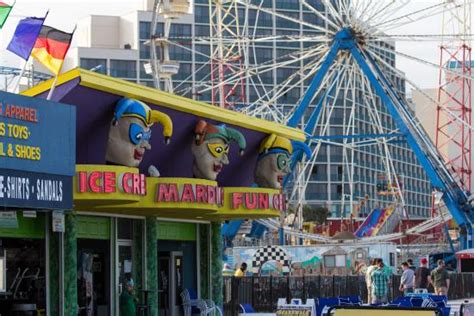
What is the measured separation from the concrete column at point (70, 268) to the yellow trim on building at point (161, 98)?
111 inches

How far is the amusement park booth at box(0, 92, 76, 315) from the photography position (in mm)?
20688

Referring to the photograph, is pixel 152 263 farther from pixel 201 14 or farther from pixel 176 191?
pixel 201 14


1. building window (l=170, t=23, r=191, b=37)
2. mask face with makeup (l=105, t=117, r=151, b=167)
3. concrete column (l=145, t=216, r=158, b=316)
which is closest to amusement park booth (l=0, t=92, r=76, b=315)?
mask face with makeup (l=105, t=117, r=151, b=167)

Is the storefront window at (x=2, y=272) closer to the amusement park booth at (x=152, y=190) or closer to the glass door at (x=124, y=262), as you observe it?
the amusement park booth at (x=152, y=190)

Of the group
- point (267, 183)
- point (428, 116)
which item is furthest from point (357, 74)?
point (428, 116)

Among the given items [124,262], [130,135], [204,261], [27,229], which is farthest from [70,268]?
[204,261]

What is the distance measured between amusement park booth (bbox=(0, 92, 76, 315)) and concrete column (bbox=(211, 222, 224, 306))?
24.5 ft

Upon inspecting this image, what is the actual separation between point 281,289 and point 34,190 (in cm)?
1788

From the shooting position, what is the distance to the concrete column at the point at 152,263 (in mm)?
28709

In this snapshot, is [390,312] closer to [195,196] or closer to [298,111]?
[195,196]

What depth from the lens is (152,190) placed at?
1080 inches

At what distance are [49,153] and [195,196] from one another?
6611 mm

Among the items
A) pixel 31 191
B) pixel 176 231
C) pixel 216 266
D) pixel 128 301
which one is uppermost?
pixel 31 191

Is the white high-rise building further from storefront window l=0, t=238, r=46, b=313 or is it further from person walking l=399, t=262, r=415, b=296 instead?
storefront window l=0, t=238, r=46, b=313
